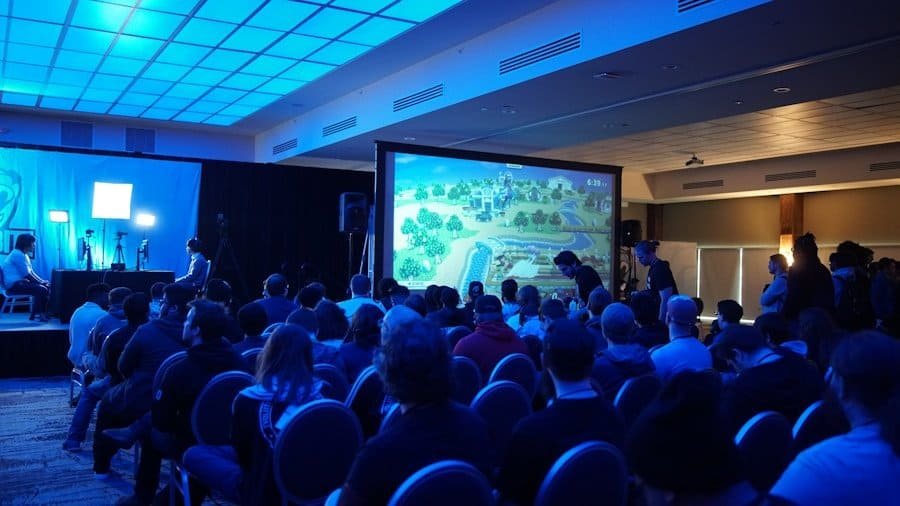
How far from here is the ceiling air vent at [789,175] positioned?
40.1ft

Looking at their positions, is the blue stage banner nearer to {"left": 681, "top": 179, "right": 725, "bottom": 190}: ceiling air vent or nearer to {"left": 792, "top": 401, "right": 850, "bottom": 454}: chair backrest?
{"left": 681, "top": 179, "right": 725, "bottom": 190}: ceiling air vent

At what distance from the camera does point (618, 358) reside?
311 centimetres

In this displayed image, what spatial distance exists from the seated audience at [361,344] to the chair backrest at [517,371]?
2.12 feet

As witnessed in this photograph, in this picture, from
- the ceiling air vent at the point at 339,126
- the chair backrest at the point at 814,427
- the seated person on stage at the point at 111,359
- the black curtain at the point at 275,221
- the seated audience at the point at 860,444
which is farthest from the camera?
the black curtain at the point at 275,221

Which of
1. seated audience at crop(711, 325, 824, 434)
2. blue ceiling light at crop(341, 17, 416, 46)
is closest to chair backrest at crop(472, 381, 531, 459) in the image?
seated audience at crop(711, 325, 824, 434)

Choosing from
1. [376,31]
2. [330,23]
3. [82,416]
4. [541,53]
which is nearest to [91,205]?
[330,23]

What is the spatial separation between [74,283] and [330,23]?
512cm

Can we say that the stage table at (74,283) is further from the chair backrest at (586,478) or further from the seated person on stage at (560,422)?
the chair backrest at (586,478)

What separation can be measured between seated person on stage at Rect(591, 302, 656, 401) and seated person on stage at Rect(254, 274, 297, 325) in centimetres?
302

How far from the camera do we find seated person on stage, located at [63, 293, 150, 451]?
3988mm

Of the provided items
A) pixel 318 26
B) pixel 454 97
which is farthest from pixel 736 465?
pixel 454 97

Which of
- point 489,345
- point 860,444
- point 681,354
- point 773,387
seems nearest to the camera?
point 860,444

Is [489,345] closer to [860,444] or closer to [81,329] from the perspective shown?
[860,444]

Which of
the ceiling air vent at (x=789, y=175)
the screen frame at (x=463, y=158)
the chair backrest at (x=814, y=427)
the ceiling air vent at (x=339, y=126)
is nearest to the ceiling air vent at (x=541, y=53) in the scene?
the screen frame at (x=463, y=158)
